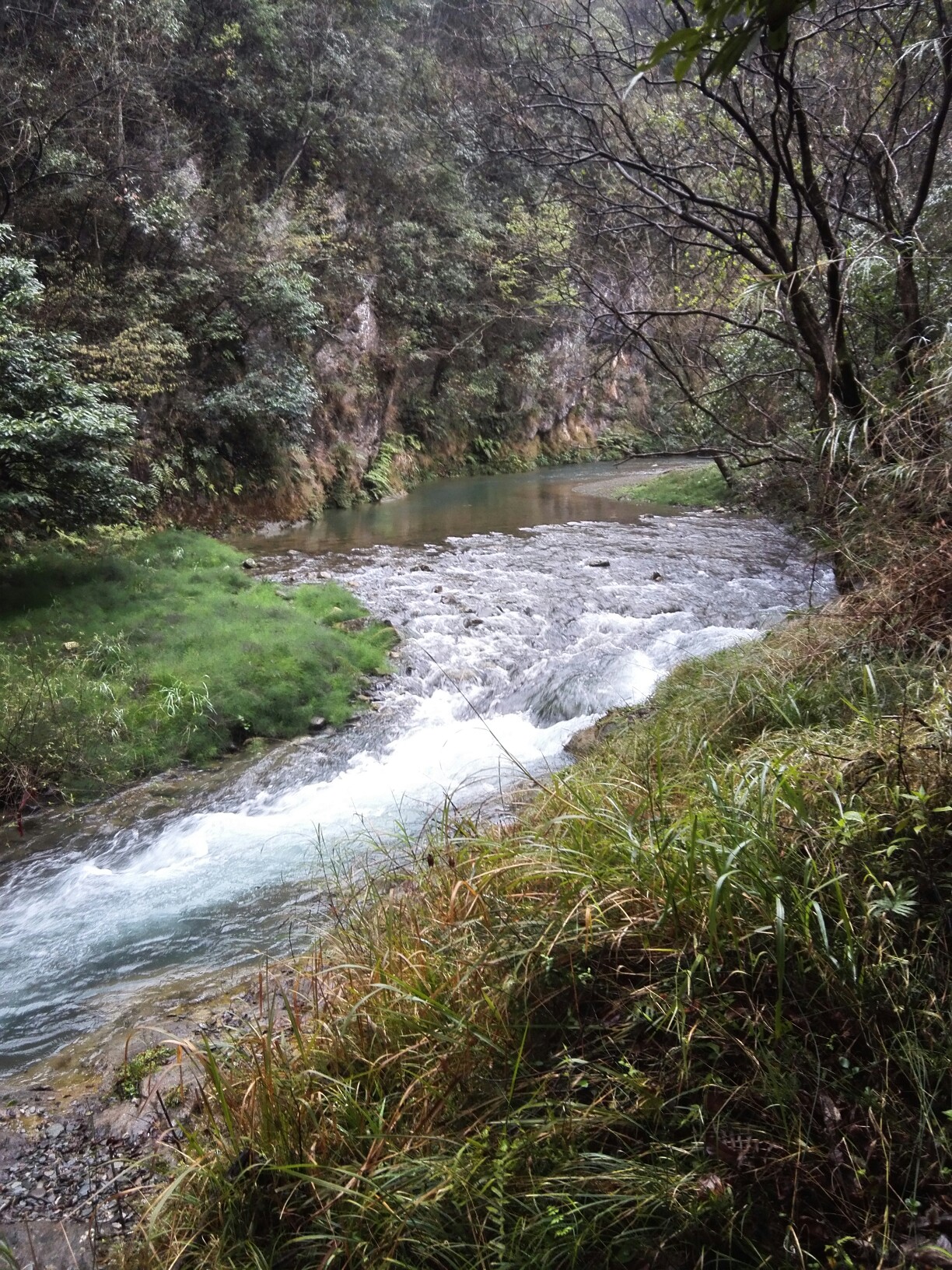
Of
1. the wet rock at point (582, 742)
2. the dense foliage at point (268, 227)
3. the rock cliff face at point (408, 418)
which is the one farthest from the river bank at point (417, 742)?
the dense foliage at point (268, 227)

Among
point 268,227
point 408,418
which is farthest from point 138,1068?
point 408,418

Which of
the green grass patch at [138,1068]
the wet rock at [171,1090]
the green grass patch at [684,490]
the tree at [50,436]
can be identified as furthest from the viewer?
the green grass patch at [684,490]

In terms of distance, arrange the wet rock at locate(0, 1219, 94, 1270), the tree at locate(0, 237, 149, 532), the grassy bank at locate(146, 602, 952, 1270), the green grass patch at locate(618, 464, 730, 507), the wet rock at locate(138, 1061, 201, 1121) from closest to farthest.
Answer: the grassy bank at locate(146, 602, 952, 1270), the wet rock at locate(0, 1219, 94, 1270), the wet rock at locate(138, 1061, 201, 1121), the tree at locate(0, 237, 149, 532), the green grass patch at locate(618, 464, 730, 507)

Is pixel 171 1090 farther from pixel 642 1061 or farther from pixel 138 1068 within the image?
pixel 642 1061

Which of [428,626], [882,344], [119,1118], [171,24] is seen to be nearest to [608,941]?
[119,1118]

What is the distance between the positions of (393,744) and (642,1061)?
546 cm

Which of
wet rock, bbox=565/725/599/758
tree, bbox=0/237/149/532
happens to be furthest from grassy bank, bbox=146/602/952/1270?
tree, bbox=0/237/149/532

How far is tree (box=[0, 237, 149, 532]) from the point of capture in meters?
7.74

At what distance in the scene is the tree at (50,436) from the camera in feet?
25.4

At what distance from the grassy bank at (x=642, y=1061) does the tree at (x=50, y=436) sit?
22.8ft

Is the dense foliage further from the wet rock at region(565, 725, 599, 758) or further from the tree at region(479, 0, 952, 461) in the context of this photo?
the wet rock at region(565, 725, 599, 758)

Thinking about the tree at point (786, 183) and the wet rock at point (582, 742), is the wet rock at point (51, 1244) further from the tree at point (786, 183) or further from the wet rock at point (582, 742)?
the tree at point (786, 183)

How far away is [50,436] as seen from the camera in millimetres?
7734

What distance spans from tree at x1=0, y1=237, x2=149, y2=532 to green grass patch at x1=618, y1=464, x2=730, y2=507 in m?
13.8
